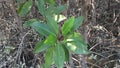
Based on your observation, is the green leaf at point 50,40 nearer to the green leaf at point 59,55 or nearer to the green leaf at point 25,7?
the green leaf at point 59,55

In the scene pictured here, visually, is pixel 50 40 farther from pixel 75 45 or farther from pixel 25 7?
pixel 25 7

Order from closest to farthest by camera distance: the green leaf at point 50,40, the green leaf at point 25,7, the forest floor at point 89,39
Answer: the green leaf at point 50,40 → the green leaf at point 25,7 → the forest floor at point 89,39

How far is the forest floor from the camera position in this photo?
89.7 inches

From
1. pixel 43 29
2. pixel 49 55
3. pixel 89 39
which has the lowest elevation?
pixel 89 39

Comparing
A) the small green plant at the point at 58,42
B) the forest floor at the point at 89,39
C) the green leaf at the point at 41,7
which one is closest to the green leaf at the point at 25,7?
the green leaf at the point at 41,7

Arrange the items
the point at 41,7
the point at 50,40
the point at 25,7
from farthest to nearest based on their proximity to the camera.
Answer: the point at 25,7 → the point at 41,7 → the point at 50,40

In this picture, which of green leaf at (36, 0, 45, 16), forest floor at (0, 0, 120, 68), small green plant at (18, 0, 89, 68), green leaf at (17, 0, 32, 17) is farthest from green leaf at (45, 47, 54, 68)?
forest floor at (0, 0, 120, 68)

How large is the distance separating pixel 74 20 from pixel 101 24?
1495 mm

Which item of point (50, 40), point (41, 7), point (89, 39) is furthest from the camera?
point (89, 39)

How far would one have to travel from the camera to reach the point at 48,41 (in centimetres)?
103

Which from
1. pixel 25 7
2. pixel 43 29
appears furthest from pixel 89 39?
pixel 43 29

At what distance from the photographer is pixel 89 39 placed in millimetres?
2379

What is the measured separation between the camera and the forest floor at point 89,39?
7.47 feet

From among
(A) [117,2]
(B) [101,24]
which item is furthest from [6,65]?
(A) [117,2]
